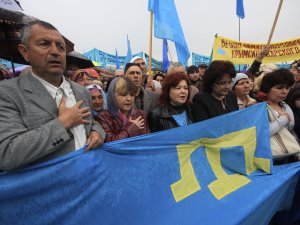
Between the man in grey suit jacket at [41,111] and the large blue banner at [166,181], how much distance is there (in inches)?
5.5

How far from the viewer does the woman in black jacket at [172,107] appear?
264cm

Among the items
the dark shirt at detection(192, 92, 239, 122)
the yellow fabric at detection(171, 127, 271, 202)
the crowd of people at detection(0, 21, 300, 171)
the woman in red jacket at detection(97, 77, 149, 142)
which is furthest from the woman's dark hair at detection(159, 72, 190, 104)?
the yellow fabric at detection(171, 127, 271, 202)

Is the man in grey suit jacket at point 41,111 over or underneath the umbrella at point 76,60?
underneath

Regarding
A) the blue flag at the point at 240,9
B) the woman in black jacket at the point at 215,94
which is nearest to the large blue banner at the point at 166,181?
the woman in black jacket at the point at 215,94

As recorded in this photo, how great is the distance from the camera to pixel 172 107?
109 inches

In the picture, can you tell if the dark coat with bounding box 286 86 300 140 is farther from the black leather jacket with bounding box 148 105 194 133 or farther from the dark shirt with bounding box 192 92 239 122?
the black leather jacket with bounding box 148 105 194 133

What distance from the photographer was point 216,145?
2488 millimetres

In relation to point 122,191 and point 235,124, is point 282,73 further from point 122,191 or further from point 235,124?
point 122,191

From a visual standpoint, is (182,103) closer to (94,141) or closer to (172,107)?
(172,107)

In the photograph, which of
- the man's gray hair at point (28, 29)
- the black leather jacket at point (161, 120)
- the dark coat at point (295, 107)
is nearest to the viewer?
the man's gray hair at point (28, 29)

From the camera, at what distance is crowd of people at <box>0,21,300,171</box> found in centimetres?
146

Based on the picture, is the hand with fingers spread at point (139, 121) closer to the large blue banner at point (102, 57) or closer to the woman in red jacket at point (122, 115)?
the woman in red jacket at point (122, 115)

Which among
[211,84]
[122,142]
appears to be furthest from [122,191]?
[211,84]

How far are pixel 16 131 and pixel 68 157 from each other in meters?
0.35
